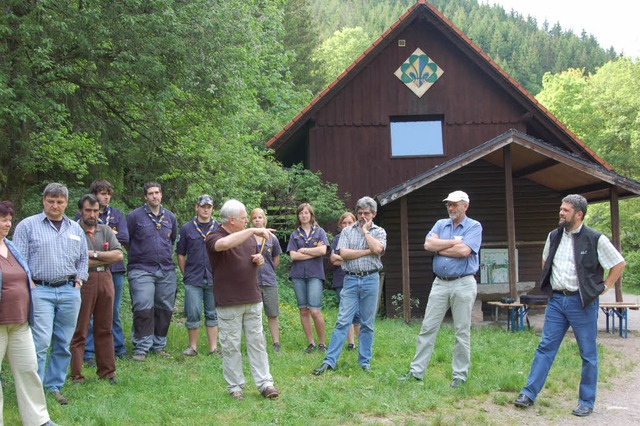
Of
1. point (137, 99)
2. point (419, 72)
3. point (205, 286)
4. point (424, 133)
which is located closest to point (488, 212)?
point (424, 133)

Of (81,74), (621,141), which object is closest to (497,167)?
(81,74)

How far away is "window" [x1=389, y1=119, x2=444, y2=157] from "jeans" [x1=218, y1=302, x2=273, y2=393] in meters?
10.0

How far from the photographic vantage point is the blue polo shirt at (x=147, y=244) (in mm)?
7309

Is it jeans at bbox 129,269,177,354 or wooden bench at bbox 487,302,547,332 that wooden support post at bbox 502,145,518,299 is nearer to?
wooden bench at bbox 487,302,547,332

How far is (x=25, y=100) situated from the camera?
816 cm

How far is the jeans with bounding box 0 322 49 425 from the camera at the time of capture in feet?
15.7

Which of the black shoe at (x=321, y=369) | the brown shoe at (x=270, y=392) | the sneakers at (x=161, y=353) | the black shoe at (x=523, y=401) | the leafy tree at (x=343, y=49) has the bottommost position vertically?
the black shoe at (x=523, y=401)

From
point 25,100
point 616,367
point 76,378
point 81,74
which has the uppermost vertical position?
point 81,74

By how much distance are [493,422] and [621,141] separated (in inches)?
1184

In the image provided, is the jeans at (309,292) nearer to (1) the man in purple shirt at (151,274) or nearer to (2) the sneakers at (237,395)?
(1) the man in purple shirt at (151,274)

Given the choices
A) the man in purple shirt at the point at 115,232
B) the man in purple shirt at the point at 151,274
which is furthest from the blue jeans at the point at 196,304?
the man in purple shirt at the point at 115,232

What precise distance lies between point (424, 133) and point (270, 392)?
10.9 m

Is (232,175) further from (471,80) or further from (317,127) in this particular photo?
(471,80)

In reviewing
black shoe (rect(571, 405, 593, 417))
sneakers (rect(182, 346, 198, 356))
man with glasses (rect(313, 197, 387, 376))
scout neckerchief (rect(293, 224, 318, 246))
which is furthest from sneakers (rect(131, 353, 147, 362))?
black shoe (rect(571, 405, 593, 417))
